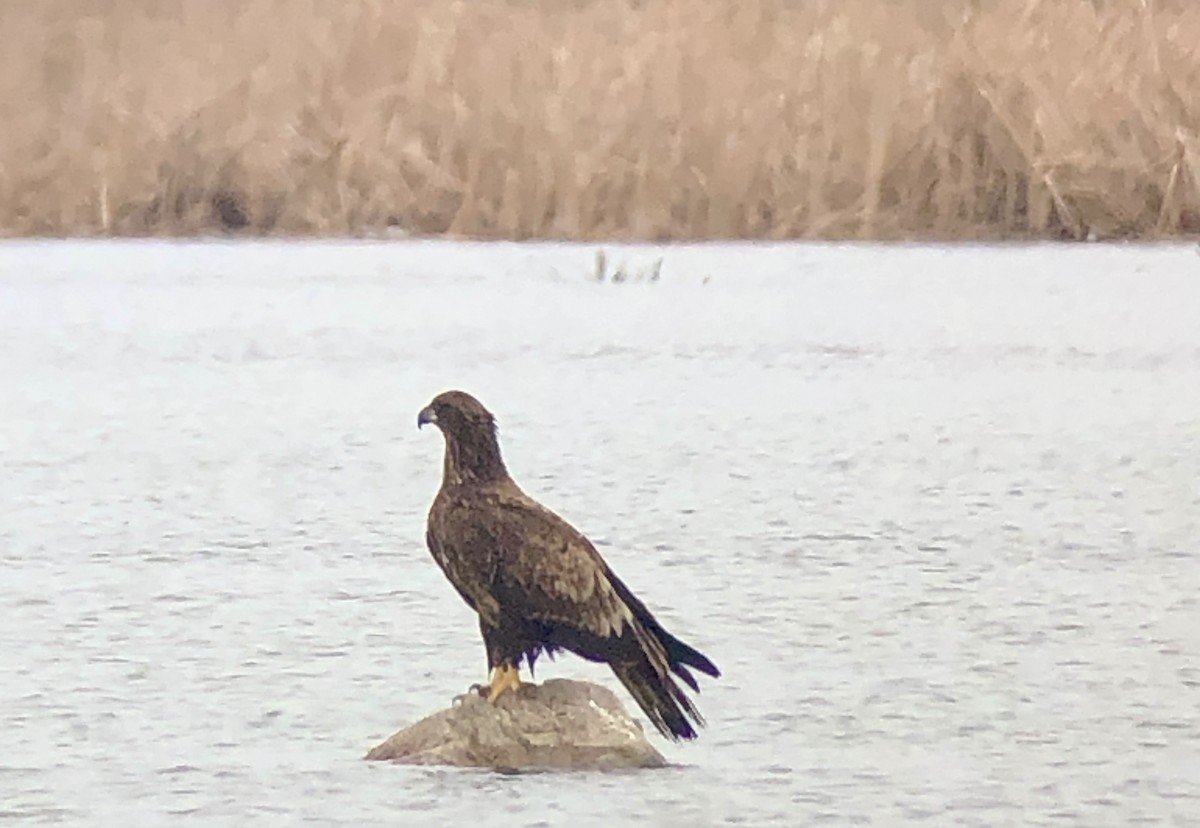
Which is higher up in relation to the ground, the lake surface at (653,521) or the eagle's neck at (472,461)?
the eagle's neck at (472,461)

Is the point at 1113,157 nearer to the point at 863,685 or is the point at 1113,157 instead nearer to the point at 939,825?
the point at 863,685

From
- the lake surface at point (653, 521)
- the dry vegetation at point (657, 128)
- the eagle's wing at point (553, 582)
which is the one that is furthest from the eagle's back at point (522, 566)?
the dry vegetation at point (657, 128)

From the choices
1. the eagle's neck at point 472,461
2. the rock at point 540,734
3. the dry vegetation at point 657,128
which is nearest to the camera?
the rock at point 540,734

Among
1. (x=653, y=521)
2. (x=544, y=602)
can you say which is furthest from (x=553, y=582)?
(x=653, y=521)

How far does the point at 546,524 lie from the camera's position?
2748 mm

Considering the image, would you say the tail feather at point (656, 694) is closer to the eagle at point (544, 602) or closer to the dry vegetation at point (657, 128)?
the eagle at point (544, 602)

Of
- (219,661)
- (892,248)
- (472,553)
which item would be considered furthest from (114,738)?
(892,248)

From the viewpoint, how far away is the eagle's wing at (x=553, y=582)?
2701 millimetres

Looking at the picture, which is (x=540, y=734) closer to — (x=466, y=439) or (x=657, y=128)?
(x=466, y=439)

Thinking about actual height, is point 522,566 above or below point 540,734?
above

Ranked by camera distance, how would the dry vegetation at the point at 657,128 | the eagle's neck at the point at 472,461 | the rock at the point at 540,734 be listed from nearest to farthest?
the rock at the point at 540,734 → the eagle's neck at the point at 472,461 → the dry vegetation at the point at 657,128

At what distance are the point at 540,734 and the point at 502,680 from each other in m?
0.07

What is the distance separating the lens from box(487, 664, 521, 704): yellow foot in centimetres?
274

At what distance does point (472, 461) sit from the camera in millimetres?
2820
